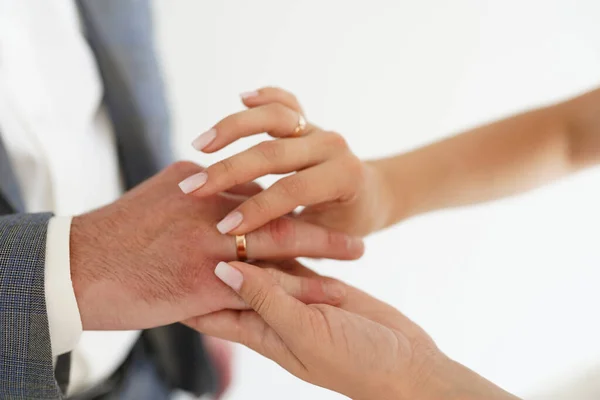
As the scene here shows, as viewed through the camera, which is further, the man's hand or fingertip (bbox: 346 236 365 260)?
fingertip (bbox: 346 236 365 260)

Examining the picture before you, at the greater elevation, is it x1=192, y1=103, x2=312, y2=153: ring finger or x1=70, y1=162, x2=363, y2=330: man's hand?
x1=192, y1=103, x2=312, y2=153: ring finger

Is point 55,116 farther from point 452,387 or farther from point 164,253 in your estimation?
point 452,387

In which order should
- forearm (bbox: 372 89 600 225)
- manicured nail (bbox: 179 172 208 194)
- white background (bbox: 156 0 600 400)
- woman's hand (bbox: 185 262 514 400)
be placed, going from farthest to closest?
white background (bbox: 156 0 600 400) → forearm (bbox: 372 89 600 225) → manicured nail (bbox: 179 172 208 194) → woman's hand (bbox: 185 262 514 400)

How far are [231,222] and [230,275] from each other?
0.09 m

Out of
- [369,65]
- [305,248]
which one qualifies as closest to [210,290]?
[305,248]

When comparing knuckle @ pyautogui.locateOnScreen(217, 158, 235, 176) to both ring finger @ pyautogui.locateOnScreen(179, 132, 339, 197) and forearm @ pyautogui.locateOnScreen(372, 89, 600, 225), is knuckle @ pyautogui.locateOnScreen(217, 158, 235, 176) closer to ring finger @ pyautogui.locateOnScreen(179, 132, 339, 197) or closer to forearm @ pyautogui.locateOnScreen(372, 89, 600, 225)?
ring finger @ pyautogui.locateOnScreen(179, 132, 339, 197)

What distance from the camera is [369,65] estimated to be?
4.17 ft

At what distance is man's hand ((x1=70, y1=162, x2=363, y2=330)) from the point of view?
2.15 ft

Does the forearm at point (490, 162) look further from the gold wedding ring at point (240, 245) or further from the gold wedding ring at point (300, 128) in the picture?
the gold wedding ring at point (240, 245)

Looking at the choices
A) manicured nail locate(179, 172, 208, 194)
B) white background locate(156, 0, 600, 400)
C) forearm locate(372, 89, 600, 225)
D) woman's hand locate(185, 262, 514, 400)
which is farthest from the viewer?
white background locate(156, 0, 600, 400)

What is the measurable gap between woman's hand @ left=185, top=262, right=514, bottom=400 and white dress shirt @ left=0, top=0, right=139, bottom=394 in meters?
0.25

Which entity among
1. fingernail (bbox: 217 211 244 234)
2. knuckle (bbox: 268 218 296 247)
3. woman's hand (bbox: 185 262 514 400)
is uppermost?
fingernail (bbox: 217 211 244 234)

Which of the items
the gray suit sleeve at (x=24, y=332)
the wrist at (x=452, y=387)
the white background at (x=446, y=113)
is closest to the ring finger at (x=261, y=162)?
the gray suit sleeve at (x=24, y=332)

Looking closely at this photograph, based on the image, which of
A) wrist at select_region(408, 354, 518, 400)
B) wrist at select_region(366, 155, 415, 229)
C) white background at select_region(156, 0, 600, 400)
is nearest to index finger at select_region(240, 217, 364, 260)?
wrist at select_region(366, 155, 415, 229)
